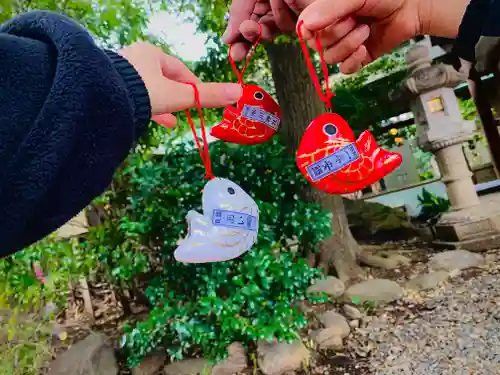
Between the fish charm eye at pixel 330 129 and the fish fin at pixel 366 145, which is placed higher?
the fish charm eye at pixel 330 129

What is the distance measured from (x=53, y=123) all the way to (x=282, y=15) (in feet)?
1.94

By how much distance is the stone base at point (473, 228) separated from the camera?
13.3 feet

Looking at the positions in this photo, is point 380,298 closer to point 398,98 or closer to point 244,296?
point 244,296

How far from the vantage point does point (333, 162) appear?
84 centimetres

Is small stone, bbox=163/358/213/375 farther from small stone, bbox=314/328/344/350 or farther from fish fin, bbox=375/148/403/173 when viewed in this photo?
fish fin, bbox=375/148/403/173

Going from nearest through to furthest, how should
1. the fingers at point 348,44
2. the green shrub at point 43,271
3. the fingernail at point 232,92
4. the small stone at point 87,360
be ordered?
the fingernail at point 232,92, the fingers at point 348,44, the green shrub at point 43,271, the small stone at point 87,360

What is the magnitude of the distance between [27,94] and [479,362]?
2.74 metres

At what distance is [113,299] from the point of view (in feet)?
14.1

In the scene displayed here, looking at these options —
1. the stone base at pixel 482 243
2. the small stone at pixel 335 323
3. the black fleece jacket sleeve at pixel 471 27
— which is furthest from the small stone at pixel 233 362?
the stone base at pixel 482 243

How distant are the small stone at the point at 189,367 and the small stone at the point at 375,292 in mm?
1403

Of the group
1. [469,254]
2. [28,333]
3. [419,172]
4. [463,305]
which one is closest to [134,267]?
[28,333]

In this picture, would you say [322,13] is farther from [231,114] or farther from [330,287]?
[330,287]

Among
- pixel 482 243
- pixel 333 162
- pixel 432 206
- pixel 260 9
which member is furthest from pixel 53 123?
pixel 432 206

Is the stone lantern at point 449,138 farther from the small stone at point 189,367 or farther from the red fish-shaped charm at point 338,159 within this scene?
the red fish-shaped charm at point 338,159
